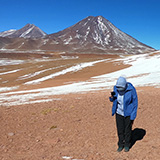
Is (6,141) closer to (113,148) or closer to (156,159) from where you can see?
(113,148)

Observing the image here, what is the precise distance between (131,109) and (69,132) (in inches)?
133

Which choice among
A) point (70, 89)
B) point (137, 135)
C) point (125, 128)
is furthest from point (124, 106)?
point (70, 89)

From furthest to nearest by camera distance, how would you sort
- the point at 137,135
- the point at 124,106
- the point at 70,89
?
the point at 70,89
the point at 137,135
the point at 124,106

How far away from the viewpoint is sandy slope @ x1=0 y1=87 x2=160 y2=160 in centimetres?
607

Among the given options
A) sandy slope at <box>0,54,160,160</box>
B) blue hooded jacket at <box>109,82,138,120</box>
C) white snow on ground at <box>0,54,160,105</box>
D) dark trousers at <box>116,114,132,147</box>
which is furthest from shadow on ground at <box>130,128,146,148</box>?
white snow on ground at <box>0,54,160,105</box>

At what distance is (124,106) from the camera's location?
596 centimetres

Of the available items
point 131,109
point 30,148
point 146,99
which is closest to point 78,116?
point 30,148

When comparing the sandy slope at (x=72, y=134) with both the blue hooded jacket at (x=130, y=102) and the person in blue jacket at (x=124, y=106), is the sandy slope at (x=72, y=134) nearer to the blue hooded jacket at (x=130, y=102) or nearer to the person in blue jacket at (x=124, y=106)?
the person in blue jacket at (x=124, y=106)

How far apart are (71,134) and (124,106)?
3.09 metres

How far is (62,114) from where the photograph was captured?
1099 centimetres

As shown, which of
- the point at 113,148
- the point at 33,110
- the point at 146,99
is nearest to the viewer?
the point at 113,148

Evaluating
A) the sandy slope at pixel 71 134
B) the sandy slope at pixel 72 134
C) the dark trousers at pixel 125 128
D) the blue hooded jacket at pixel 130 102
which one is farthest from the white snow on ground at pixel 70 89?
the blue hooded jacket at pixel 130 102

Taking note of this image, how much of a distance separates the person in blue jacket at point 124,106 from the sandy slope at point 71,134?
1.76 ft

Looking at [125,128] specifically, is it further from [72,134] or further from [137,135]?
[72,134]
